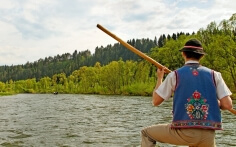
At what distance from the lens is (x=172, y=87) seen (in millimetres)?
4484

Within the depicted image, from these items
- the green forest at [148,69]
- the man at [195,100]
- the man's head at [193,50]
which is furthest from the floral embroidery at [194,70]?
the green forest at [148,69]

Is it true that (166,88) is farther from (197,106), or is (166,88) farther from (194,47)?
(194,47)

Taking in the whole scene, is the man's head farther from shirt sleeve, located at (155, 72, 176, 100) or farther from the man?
shirt sleeve, located at (155, 72, 176, 100)

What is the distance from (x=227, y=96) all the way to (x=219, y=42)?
52105 mm

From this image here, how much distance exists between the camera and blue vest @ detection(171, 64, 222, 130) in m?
4.31

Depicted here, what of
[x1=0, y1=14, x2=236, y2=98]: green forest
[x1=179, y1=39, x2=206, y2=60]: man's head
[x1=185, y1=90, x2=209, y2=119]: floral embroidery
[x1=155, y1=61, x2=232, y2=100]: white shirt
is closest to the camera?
[x1=185, y1=90, x2=209, y2=119]: floral embroidery

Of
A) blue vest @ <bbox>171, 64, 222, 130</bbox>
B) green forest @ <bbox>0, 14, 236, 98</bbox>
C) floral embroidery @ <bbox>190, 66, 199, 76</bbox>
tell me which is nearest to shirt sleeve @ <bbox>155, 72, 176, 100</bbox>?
blue vest @ <bbox>171, 64, 222, 130</bbox>

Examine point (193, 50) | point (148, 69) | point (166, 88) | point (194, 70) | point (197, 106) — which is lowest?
point (197, 106)

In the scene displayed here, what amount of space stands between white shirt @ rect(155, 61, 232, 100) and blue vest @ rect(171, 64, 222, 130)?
0.08 meters

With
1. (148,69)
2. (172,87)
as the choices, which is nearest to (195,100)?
(172,87)

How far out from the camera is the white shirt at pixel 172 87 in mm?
4410

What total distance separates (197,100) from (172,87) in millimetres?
405

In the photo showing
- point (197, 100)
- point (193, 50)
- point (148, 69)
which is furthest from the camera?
point (148, 69)

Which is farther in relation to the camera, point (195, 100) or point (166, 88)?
point (166, 88)
